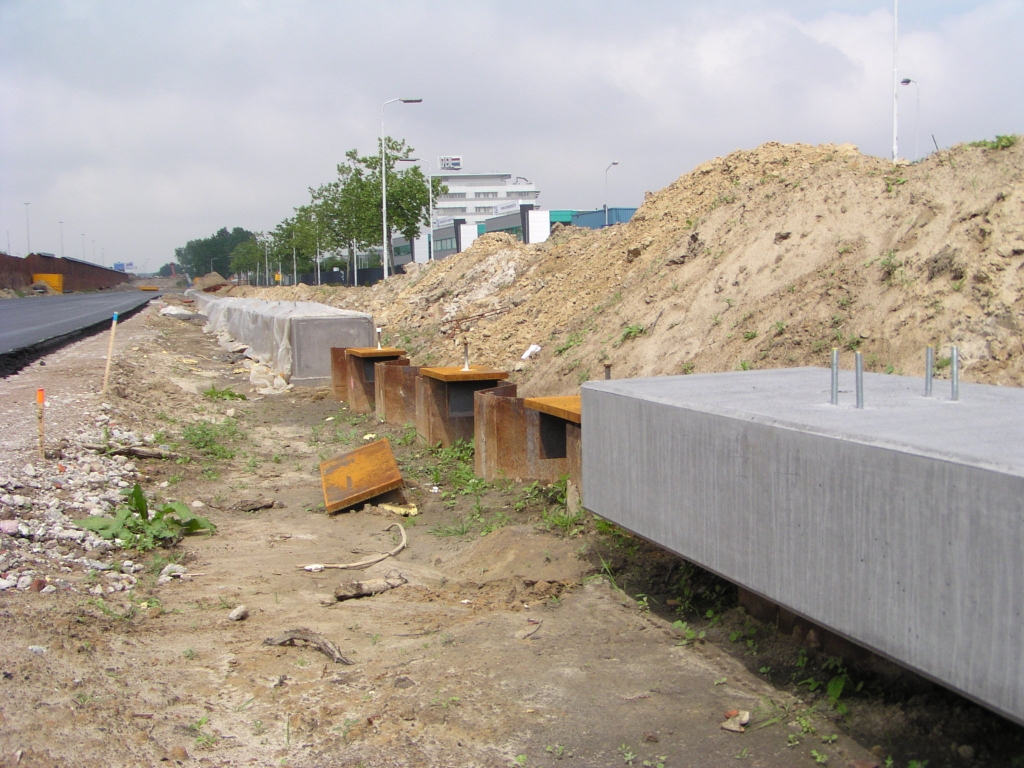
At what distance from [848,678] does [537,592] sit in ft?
7.88

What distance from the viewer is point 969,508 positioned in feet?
9.14

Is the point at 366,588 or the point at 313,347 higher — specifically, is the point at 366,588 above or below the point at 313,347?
below

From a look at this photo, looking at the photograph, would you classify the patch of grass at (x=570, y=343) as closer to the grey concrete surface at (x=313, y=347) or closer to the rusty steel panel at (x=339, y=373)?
the rusty steel panel at (x=339, y=373)

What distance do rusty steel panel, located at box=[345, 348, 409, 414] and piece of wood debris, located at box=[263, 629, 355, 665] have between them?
10.1 meters

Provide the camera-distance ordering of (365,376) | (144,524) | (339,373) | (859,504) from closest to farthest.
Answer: (859,504) < (144,524) < (365,376) < (339,373)

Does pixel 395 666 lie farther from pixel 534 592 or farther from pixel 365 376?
pixel 365 376

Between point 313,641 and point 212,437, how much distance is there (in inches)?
316

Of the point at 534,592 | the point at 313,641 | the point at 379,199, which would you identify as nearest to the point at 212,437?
the point at 534,592

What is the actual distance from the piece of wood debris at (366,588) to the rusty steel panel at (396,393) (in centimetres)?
632

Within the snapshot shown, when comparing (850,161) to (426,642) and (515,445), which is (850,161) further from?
(426,642)

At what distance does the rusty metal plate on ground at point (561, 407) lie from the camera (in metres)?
7.12

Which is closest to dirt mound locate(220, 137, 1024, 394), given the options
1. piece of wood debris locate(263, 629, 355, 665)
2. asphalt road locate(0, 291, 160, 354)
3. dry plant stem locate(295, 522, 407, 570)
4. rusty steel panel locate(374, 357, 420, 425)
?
rusty steel panel locate(374, 357, 420, 425)

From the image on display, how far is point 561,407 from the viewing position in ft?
24.1

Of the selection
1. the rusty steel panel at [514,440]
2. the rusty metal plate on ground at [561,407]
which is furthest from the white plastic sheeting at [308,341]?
the rusty metal plate on ground at [561,407]
